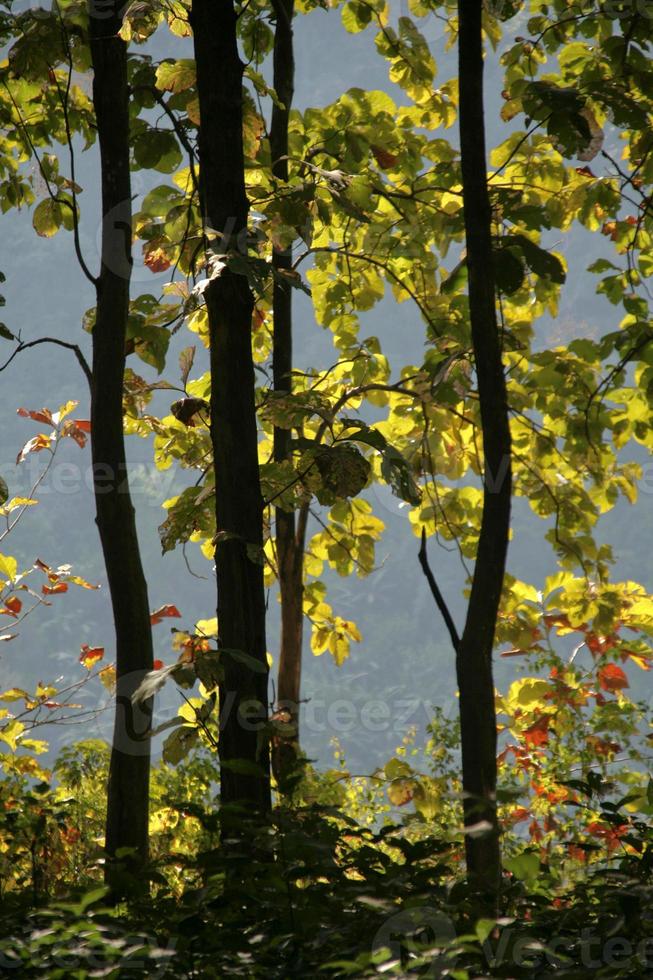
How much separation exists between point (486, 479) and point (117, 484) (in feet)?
2.81

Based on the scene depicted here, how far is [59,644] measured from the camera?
51406mm

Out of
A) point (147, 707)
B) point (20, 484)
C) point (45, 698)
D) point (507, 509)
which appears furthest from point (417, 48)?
point (20, 484)

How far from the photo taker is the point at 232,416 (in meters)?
1.76

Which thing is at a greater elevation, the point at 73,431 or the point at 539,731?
the point at 73,431

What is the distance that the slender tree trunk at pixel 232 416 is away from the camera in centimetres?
169

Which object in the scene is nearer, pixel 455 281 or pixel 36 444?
pixel 455 281

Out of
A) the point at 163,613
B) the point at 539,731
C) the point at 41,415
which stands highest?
the point at 41,415

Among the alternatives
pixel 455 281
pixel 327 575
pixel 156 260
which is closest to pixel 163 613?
pixel 156 260

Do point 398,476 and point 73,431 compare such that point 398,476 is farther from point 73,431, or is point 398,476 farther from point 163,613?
point 73,431

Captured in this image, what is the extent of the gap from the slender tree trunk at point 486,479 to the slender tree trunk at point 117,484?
77 centimetres

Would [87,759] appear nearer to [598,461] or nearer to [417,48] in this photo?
[598,461]

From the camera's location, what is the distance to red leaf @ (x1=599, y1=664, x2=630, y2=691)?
318cm

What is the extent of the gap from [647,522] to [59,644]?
3061cm

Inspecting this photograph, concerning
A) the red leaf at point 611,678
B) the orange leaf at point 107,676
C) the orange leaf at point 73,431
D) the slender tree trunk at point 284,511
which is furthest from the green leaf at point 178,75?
the red leaf at point 611,678
